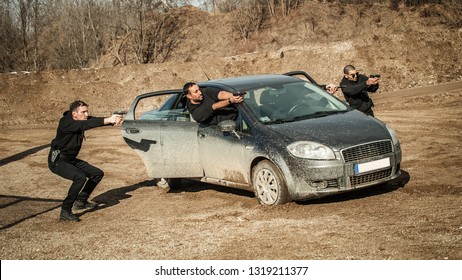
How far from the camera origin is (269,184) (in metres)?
8.27

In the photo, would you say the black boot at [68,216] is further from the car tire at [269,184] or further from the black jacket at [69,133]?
the car tire at [269,184]

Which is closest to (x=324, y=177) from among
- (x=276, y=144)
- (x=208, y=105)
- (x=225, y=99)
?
(x=276, y=144)

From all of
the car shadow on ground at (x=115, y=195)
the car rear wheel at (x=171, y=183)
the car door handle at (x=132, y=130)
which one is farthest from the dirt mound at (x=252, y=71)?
the car door handle at (x=132, y=130)

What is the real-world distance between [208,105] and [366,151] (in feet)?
8.19

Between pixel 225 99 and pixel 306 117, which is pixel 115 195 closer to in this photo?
pixel 225 99

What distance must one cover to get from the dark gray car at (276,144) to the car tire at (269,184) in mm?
13

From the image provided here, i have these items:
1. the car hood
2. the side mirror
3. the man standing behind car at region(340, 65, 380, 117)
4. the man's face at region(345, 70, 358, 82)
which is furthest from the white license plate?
the man's face at region(345, 70, 358, 82)

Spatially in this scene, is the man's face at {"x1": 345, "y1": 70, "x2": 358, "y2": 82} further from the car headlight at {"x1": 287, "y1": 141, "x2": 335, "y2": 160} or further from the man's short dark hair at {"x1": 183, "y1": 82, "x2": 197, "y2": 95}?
the car headlight at {"x1": 287, "y1": 141, "x2": 335, "y2": 160}

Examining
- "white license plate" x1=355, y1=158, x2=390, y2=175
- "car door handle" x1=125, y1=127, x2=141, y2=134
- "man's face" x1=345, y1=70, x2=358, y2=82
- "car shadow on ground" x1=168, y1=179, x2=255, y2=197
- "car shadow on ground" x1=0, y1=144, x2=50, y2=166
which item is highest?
"man's face" x1=345, y1=70, x2=358, y2=82

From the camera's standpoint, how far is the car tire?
26.5 ft

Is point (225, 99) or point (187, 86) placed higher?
point (187, 86)

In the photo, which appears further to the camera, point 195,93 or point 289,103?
point 195,93

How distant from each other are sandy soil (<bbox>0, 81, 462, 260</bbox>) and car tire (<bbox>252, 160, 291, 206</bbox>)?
0.56 feet
